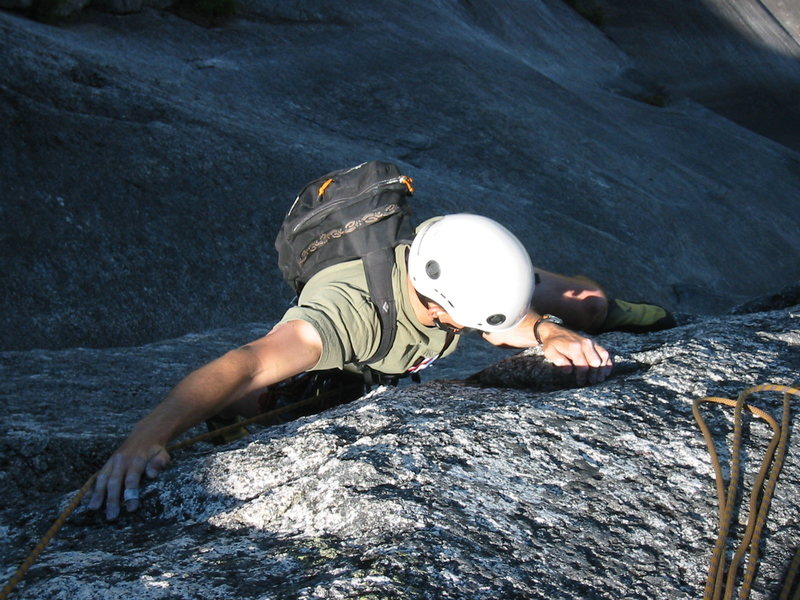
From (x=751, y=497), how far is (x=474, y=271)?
1.52 m

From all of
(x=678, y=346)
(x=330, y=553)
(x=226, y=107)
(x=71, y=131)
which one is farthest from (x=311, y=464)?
(x=226, y=107)

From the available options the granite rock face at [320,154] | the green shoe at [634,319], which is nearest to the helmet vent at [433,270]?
the green shoe at [634,319]

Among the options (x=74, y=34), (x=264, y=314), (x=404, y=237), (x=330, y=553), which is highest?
(x=74, y=34)

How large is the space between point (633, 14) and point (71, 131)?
18241mm

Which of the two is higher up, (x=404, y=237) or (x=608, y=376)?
(x=404, y=237)

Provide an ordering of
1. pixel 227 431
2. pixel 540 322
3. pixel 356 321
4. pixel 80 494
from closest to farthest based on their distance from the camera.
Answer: pixel 80 494
pixel 356 321
pixel 227 431
pixel 540 322

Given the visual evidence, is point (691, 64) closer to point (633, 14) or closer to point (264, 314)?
point (633, 14)

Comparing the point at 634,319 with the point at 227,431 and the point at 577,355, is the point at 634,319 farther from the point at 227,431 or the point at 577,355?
the point at 227,431

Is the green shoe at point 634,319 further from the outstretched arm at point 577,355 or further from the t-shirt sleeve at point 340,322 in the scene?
the t-shirt sleeve at point 340,322

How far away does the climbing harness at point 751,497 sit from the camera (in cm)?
262

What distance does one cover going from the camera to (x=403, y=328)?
4184 millimetres

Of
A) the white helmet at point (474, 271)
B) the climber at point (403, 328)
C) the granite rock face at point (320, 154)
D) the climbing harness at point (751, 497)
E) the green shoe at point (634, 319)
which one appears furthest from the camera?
the granite rock face at point (320, 154)

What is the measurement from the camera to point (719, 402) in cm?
Answer: 356

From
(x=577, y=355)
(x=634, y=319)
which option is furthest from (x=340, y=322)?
(x=634, y=319)
